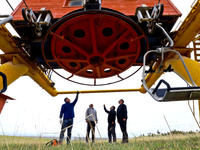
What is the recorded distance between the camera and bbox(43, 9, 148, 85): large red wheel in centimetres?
443

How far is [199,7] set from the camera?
4.13 m

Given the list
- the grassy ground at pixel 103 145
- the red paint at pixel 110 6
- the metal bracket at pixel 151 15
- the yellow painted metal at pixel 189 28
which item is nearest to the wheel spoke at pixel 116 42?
the metal bracket at pixel 151 15

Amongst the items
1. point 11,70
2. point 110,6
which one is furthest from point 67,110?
point 110,6

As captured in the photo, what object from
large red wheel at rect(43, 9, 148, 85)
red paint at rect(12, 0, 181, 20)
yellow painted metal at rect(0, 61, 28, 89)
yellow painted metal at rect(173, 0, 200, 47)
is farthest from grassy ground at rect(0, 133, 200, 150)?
red paint at rect(12, 0, 181, 20)

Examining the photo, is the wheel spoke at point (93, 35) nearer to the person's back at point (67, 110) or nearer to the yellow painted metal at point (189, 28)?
the person's back at point (67, 110)

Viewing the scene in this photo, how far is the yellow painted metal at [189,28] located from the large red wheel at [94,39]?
3.75 feet

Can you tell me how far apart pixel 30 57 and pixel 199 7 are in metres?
5.53

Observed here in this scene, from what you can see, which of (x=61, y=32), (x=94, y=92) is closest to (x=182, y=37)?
(x=61, y=32)

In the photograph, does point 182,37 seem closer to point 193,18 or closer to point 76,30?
point 193,18

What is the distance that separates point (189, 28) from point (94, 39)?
2715mm

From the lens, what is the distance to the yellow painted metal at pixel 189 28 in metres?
4.30

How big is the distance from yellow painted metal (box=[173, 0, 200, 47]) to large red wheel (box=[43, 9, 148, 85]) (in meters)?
1.14

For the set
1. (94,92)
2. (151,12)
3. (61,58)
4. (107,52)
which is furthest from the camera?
(94,92)

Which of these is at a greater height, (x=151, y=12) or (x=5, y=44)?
(x=151, y=12)
